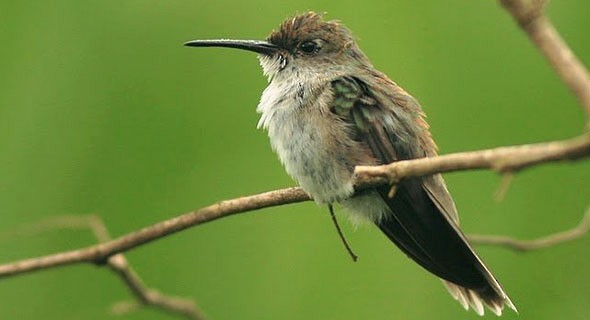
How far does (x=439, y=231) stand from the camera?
203 cm

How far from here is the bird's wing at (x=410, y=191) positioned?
2000 mm

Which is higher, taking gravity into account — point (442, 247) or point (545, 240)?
point (545, 240)

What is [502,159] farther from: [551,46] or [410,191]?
[410,191]

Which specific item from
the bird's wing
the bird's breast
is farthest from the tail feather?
the bird's breast

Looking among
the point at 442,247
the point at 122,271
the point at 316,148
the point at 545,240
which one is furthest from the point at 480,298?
the point at 122,271

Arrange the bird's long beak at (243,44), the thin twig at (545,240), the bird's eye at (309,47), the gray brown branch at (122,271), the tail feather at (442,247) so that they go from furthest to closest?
the bird's eye at (309,47)
the bird's long beak at (243,44)
the gray brown branch at (122,271)
the tail feather at (442,247)
the thin twig at (545,240)

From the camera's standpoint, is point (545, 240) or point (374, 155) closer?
point (545, 240)

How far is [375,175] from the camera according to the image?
1239mm

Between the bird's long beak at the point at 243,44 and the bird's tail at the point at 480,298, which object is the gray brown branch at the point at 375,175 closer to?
the bird's tail at the point at 480,298

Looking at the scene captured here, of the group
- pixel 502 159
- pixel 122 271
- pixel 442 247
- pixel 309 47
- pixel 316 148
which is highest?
pixel 502 159

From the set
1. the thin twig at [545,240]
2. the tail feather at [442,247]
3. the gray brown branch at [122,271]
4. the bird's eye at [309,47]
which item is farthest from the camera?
the bird's eye at [309,47]

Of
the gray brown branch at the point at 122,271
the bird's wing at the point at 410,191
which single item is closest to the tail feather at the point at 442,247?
the bird's wing at the point at 410,191

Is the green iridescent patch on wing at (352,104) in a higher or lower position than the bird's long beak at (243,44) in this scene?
lower

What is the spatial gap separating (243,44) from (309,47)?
237 millimetres
